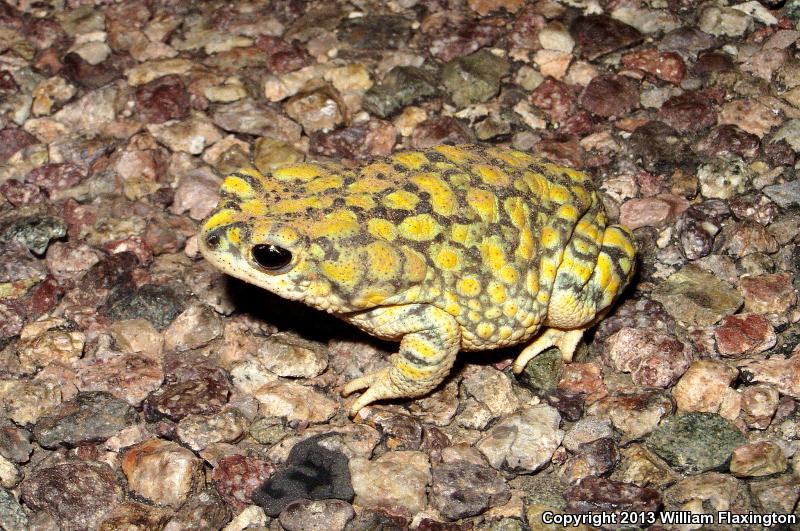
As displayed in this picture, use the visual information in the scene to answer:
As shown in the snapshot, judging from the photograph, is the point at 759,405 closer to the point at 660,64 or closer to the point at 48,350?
the point at 660,64

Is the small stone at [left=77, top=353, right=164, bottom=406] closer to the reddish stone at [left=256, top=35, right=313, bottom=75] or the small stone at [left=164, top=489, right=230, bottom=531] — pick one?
the small stone at [left=164, top=489, right=230, bottom=531]

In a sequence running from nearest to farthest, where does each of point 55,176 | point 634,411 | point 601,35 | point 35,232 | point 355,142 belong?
1. point 634,411
2. point 35,232
3. point 55,176
4. point 355,142
5. point 601,35

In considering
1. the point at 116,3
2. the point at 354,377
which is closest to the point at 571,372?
the point at 354,377

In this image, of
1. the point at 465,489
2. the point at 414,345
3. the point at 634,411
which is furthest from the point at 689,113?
the point at 465,489

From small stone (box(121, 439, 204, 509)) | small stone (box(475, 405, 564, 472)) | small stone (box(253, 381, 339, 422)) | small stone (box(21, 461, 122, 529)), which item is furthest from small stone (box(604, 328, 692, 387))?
small stone (box(21, 461, 122, 529))

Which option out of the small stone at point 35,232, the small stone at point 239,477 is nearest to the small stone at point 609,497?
the small stone at point 239,477

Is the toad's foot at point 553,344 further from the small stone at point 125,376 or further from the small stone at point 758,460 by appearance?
the small stone at point 125,376
